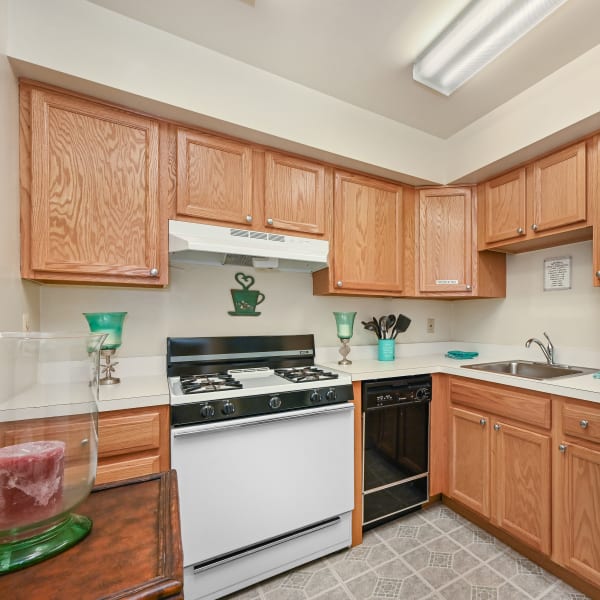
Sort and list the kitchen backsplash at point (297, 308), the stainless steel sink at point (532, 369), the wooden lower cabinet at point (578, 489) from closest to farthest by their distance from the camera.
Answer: the wooden lower cabinet at point (578, 489) → the kitchen backsplash at point (297, 308) → the stainless steel sink at point (532, 369)

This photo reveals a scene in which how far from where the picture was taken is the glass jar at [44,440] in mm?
494

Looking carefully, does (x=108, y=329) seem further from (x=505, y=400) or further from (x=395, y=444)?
(x=505, y=400)

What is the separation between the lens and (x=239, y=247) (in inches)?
64.7

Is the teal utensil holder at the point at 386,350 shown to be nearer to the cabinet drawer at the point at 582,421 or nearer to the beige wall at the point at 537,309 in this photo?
the beige wall at the point at 537,309

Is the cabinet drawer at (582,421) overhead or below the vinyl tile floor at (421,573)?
overhead

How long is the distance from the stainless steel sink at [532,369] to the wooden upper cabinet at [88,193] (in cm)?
194

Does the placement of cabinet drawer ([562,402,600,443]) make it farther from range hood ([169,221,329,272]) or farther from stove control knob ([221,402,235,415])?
stove control knob ([221,402,235,415])

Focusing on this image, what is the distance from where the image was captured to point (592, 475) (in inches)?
54.1

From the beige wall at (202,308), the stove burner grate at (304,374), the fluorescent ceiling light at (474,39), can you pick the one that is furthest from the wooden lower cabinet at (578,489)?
the fluorescent ceiling light at (474,39)

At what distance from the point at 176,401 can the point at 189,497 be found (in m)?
0.40

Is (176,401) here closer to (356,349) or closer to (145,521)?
(145,521)

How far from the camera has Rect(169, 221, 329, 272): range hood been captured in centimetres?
157

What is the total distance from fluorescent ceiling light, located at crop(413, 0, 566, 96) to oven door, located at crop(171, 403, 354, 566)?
1.75 metres

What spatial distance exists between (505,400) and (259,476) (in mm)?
1311
